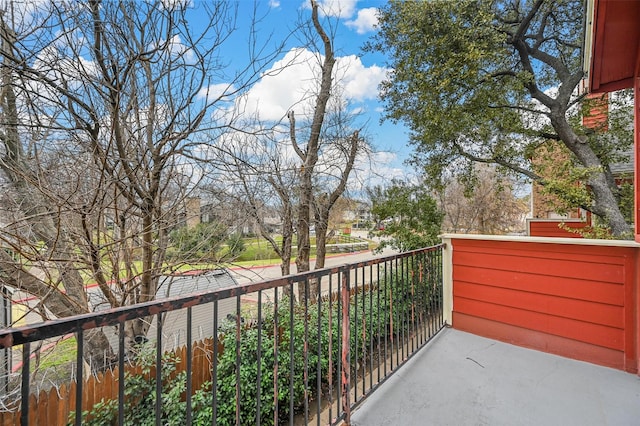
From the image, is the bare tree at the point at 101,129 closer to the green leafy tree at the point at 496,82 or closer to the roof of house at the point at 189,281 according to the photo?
the roof of house at the point at 189,281

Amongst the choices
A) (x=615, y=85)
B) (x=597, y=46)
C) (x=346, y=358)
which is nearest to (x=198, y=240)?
(x=346, y=358)

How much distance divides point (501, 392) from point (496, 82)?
5.97 metres

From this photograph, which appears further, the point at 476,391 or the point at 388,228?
the point at 388,228

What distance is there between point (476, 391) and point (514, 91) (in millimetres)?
6308

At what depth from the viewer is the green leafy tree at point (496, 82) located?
5.21 metres

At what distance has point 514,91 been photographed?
620 cm

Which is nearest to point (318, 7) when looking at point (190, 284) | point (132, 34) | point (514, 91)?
point (132, 34)

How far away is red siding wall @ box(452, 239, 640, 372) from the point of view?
2.40 meters

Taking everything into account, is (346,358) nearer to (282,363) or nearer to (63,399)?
(282,363)

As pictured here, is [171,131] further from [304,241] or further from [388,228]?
[388,228]

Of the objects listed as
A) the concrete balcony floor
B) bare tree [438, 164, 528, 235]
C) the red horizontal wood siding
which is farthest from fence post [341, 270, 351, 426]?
bare tree [438, 164, 528, 235]

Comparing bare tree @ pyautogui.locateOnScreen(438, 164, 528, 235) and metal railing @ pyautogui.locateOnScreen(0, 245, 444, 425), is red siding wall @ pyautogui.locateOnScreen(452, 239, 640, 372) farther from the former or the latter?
bare tree @ pyautogui.locateOnScreen(438, 164, 528, 235)

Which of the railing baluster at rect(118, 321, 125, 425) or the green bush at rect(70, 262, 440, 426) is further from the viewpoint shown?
the green bush at rect(70, 262, 440, 426)

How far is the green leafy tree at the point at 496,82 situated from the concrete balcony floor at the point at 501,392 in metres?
3.73
